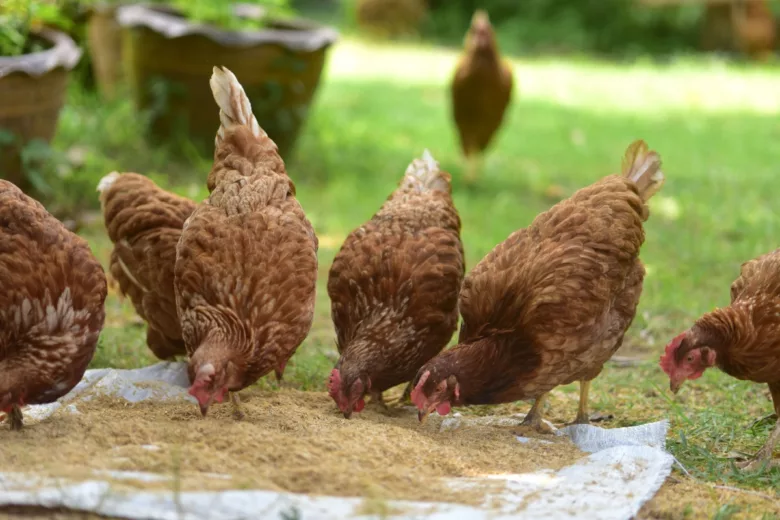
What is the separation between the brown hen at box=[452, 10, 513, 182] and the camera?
7.89 meters

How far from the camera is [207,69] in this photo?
748cm

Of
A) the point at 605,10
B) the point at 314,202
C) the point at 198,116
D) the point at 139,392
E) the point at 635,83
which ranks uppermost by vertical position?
the point at 605,10

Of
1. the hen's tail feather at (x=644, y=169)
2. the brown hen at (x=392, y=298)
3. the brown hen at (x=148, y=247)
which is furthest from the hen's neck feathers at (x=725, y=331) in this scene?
the brown hen at (x=148, y=247)

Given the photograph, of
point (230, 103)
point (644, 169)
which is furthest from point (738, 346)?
point (230, 103)

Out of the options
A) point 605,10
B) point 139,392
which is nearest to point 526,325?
point 139,392

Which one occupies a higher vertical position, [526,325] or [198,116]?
[198,116]

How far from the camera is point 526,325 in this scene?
379 cm

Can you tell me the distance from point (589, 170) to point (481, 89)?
1.36 meters

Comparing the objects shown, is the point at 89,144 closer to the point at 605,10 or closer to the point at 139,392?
the point at 139,392

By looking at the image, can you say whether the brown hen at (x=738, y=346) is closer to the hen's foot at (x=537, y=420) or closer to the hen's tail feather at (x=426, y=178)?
the hen's foot at (x=537, y=420)

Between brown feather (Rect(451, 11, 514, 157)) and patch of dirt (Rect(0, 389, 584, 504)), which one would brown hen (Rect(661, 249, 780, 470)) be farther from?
brown feather (Rect(451, 11, 514, 157))

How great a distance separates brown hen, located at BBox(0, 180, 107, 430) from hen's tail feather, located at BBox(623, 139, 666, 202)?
2.26 meters

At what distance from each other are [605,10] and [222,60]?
9794 mm

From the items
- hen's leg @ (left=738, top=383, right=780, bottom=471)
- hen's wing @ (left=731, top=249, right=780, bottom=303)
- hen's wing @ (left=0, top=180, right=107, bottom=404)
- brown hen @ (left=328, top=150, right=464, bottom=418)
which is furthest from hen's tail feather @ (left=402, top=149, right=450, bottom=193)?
hen's leg @ (left=738, top=383, right=780, bottom=471)
